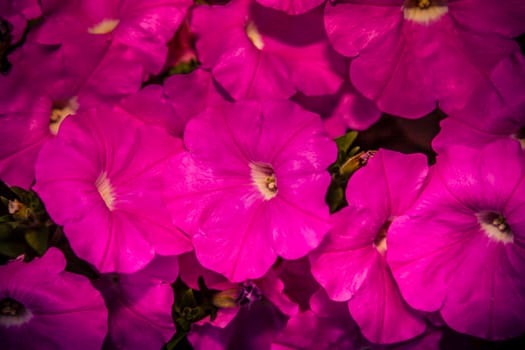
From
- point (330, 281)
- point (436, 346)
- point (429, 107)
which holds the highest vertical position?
point (429, 107)

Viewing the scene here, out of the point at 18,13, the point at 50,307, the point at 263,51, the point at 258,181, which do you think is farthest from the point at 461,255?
the point at 18,13

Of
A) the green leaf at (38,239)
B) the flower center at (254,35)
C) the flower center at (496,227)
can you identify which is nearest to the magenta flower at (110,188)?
the green leaf at (38,239)

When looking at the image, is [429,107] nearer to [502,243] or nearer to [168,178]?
[502,243]

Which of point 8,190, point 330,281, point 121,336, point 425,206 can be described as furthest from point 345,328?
point 8,190

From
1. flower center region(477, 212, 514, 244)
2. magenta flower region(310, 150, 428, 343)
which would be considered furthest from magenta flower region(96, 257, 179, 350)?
flower center region(477, 212, 514, 244)

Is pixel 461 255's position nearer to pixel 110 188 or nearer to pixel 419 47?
pixel 419 47

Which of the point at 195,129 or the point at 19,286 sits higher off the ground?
the point at 195,129
